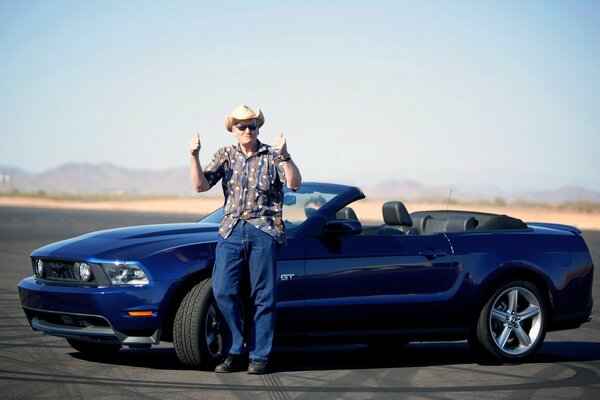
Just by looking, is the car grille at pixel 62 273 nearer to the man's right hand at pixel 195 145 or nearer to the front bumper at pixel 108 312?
the front bumper at pixel 108 312

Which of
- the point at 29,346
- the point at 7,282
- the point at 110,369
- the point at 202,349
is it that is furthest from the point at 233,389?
the point at 7,282

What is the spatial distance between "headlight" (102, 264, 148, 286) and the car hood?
6 cm

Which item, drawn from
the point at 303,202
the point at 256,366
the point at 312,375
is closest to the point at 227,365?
the point at 256,366

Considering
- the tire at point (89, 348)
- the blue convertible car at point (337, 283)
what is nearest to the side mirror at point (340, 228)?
the blue convertible car at point (337, 283)

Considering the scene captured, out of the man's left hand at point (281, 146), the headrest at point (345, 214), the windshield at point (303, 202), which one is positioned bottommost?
the headrest at point (345, 214)

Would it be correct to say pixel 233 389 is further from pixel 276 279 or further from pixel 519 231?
pixel 519 231

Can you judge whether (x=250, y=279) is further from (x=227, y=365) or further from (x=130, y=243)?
(x=130, y=243)

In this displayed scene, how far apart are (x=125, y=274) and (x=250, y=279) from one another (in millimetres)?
882

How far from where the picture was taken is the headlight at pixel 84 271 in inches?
304

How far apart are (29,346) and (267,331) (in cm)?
235

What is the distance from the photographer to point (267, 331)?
7746mm

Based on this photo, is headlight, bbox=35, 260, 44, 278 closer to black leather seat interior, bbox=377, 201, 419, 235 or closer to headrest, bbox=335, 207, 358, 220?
headrest, bbox=335, 207, 358, 220

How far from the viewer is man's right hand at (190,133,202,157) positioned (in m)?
7.58

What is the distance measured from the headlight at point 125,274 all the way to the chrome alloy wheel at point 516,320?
2894 millimetres
